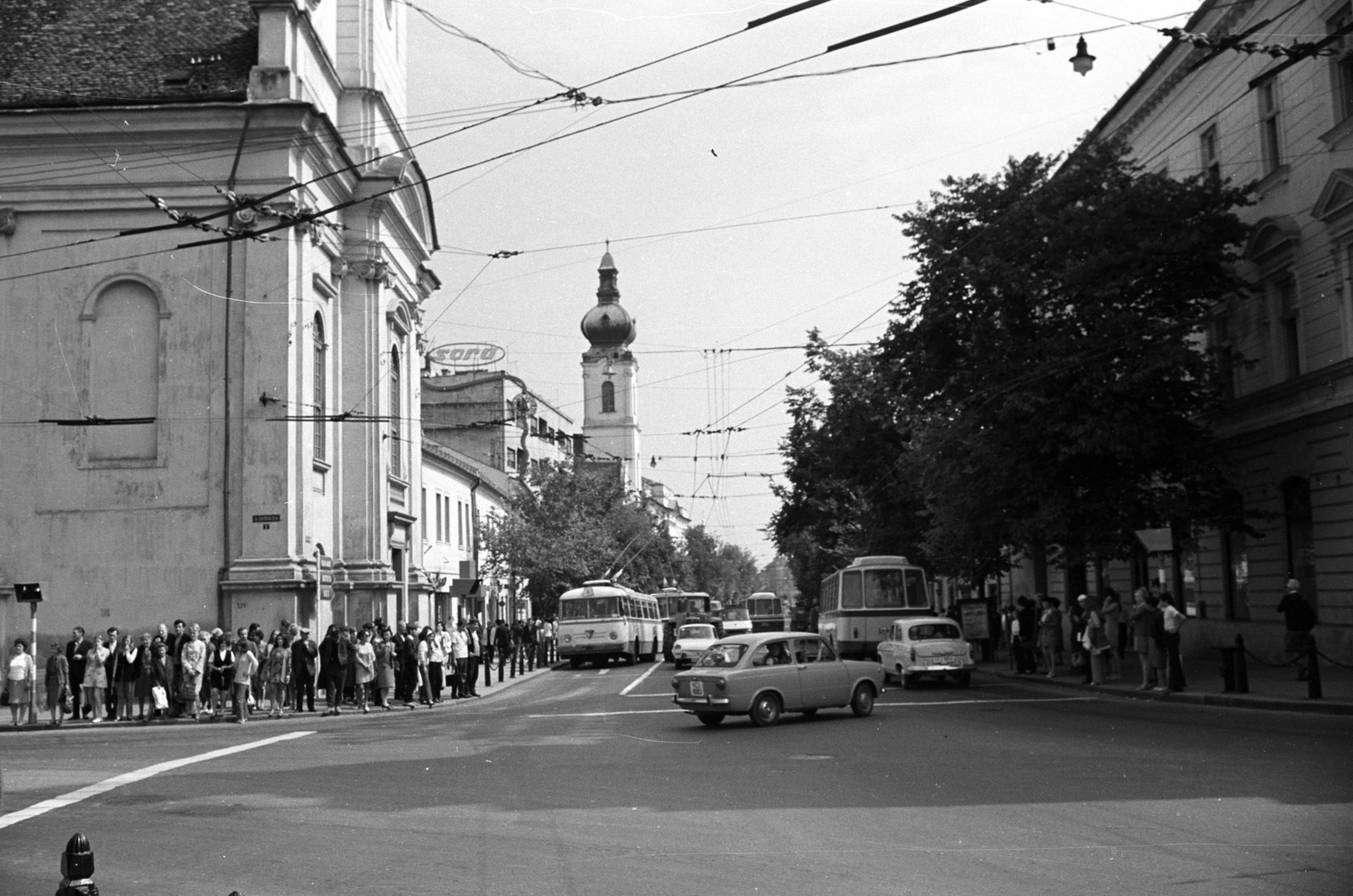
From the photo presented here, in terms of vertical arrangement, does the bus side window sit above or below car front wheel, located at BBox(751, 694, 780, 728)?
above

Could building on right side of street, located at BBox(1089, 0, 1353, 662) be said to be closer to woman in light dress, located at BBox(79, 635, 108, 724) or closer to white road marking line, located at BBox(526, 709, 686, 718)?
white road marking line, located at BBox(526, 709, 686, 718)

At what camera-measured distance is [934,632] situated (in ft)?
98.0

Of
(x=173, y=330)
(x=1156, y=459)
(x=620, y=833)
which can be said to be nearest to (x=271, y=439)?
(x=173, y=330)

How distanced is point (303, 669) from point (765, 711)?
10821mm

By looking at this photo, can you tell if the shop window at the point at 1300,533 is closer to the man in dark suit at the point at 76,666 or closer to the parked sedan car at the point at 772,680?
the parked sedan car at the point at 772,680

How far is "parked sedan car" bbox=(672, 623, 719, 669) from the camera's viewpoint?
41456 millimetres

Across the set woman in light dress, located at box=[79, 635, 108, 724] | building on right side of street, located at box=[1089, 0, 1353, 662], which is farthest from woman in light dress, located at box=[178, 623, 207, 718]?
building on right side of street, located at box=[1089, 0, 1353, 662]

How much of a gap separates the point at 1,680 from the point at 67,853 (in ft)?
92.2

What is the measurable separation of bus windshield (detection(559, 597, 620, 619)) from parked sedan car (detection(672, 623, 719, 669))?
473 centimetres

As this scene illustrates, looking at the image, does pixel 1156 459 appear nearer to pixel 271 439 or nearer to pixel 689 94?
pixel 689 94

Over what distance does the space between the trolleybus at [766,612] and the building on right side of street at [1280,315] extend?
36.8 meters

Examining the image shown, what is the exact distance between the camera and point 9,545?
32.7 meters

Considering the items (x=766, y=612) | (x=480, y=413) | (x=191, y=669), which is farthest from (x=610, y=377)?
(x=191, y=669)

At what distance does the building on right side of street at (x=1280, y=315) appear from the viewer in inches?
1071
